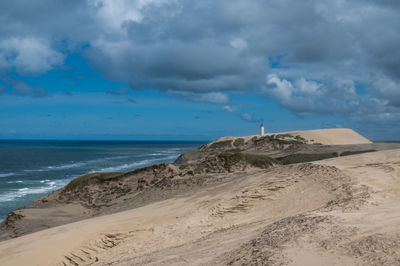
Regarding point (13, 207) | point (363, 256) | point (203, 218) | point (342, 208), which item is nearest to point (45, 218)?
point (13, 207)

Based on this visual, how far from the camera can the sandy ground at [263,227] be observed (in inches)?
188

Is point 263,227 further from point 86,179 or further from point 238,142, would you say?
point 238,142

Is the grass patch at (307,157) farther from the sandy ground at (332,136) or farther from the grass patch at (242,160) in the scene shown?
the sandy ground at (332,136)

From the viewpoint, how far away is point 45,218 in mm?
14539

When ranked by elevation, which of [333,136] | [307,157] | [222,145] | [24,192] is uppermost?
[333,136]

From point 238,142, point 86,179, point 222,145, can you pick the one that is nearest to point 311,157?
point 86,179

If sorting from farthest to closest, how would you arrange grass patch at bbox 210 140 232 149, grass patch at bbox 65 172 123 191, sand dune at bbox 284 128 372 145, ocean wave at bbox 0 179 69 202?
1. grass patch at bbox 210 140 232 149
2. sand dune at bbox 284 128 372 145
3. ocean wave at bbox 0 179 69 202
4. grass patch at bbox 65 172 123 191

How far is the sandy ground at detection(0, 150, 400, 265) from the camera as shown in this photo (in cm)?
478

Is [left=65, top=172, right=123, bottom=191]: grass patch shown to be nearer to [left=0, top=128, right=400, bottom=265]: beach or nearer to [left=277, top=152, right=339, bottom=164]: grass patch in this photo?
[left=0, top=128, right=400, bottom=265]: beach

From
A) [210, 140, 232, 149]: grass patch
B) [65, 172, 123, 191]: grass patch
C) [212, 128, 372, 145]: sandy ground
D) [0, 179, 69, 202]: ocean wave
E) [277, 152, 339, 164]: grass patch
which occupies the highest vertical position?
[212, 128, 372, 145]: sandy ground

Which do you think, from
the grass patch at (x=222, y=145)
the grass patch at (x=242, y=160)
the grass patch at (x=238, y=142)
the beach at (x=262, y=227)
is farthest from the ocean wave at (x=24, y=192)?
the grass patch at (x=238, y=142)

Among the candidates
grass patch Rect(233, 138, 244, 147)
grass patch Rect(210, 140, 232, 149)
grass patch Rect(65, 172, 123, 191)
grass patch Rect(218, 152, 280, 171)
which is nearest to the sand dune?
grass patch Rect(233, 138, 244, 147)

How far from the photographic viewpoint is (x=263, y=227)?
683cm

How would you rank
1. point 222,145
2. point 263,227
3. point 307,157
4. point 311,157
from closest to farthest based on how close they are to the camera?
point 263,227
point 311,157
point 307,157
point 222,145
